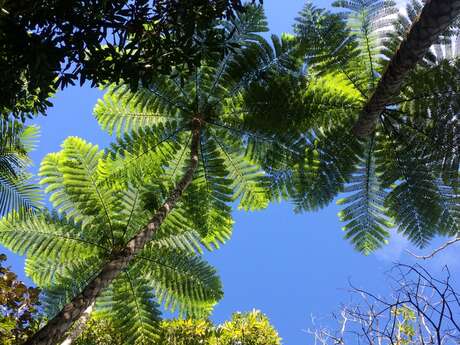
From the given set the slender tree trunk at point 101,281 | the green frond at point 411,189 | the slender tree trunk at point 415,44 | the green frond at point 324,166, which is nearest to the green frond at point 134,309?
A: the slender tree trunk at point 101,281

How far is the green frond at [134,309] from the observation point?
6.60 meters

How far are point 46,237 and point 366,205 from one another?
14.0 feet

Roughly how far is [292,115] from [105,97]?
271 centimetres

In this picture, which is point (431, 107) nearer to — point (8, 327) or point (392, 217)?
point (392, 217)

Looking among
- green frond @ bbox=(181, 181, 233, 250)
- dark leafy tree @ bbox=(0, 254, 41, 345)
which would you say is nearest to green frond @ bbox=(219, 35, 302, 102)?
green frond @ bbox=(181, 181, 233, 250)

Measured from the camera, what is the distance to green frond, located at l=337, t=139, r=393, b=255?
659 centimetres

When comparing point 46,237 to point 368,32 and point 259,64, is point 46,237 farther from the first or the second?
point 368,32

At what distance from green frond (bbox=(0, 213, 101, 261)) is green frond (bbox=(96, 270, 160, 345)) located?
1.95ft

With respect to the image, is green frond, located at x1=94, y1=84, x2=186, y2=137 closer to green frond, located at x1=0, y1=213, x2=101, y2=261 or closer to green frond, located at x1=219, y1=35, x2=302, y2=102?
green frond, located at x1=219, y1=35, x2=302, y2=102

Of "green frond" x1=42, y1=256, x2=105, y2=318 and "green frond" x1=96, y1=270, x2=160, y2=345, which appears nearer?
"green frond" x1=42, y1=256, x2=105, y2=318

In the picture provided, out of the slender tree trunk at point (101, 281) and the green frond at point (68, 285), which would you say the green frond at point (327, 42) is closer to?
the slender tree trunk at point (101, 281)

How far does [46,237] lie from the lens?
21.4 ft

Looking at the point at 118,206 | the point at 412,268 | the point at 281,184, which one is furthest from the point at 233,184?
the point at 412,268

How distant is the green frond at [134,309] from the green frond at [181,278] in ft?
0.55
